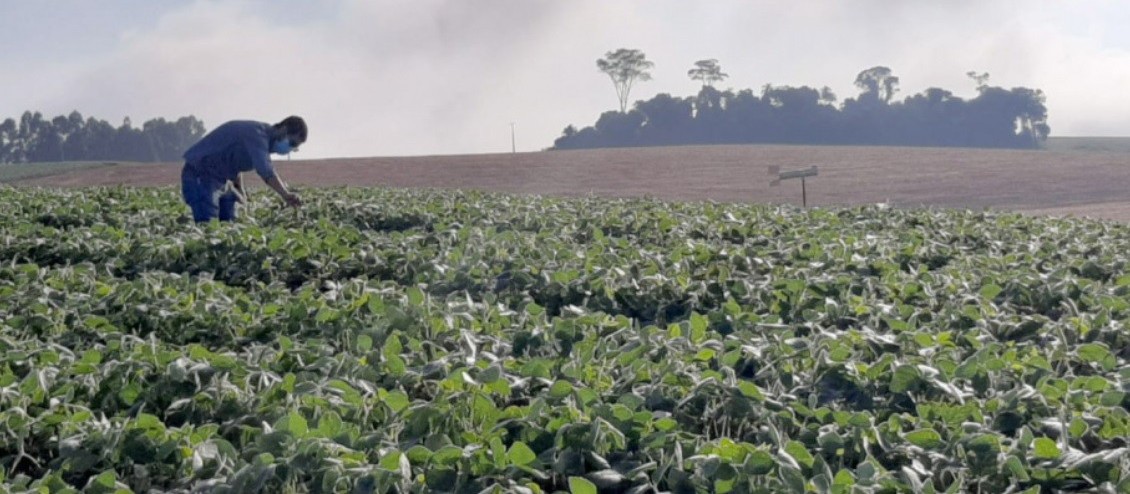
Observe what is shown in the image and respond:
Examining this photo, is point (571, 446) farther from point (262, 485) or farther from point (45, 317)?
point (45, 317)

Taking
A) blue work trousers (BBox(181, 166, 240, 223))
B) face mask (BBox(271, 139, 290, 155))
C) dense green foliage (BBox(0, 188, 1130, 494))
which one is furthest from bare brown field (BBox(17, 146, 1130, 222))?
dense green foliage (BBox(0, 188, 1130, 494))

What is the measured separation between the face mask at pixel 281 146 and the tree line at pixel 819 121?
240 ft

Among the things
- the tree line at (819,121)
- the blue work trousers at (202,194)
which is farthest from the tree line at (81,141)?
the blue work trousers at (202,194)

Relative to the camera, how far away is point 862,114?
85.2m

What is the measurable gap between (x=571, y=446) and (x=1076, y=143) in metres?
89.9

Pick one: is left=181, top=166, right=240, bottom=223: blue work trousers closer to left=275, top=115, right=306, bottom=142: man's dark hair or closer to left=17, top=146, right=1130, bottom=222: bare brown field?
left=275, top=115, right=306, bottom=142: man's dark hair

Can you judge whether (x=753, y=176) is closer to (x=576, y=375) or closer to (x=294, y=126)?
(x=294, y=126)

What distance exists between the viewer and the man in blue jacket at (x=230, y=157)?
10.4m

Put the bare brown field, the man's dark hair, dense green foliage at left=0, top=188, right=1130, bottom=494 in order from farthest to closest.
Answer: the bare brown field → the man's dark hair → dense green foliage at left=0, top=188, right=1130, bottom=494

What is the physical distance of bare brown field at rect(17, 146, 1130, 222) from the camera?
36.0 m

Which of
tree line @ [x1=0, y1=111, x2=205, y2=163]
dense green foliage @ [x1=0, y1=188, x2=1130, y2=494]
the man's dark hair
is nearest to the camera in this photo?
dense green foliage @ [x1=0, y1=188, x2=1130, y2=494]

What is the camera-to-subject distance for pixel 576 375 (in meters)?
3.47

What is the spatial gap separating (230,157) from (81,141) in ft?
250

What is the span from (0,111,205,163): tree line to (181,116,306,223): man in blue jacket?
2806 inches
